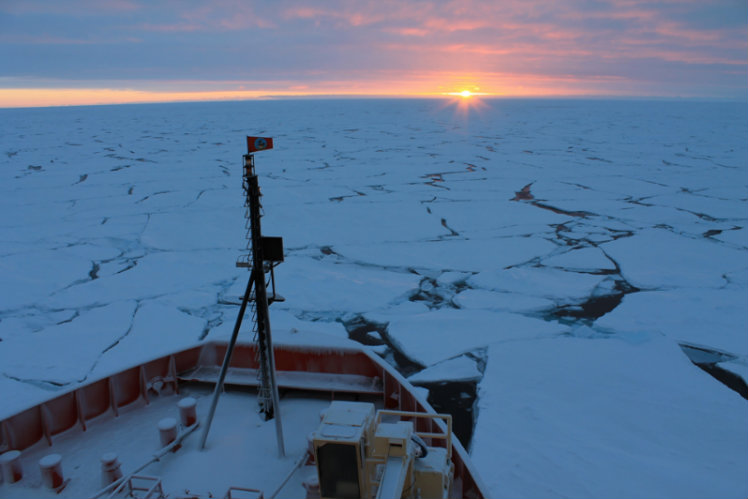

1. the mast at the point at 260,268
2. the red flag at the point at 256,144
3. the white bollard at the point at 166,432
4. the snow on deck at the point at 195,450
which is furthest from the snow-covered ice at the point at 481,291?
the red flag at the point at 256,144

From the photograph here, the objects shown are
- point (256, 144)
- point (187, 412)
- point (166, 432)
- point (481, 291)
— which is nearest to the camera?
point (256, 144)

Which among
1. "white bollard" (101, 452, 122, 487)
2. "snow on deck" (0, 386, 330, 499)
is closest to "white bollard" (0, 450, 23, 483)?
"snow on deck" (0, 386, 330, 499)

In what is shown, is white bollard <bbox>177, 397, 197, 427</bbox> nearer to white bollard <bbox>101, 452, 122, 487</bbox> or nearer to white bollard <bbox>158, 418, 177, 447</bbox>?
white bollard <bbox>158, 418, 177, 447</bbox>

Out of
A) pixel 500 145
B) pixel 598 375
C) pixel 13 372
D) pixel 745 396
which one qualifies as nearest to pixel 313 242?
pixel 13 372

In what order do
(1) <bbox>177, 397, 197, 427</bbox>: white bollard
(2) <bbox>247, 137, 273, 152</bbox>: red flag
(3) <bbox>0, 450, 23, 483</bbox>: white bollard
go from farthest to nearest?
(1) <bbox>177, 397, 197, 427</bbox>: white bollard
(3) <bbox>0, 450, 23, 483</bbox>: white bollard
(2) <bbox>247, 137, 273, 152</bbox>: red flag

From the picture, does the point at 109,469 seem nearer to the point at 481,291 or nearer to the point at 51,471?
the point at 51,471

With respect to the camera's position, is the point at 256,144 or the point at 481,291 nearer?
the point at 256,144

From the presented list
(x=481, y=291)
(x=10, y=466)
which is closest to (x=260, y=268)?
(x=10, y=466)
